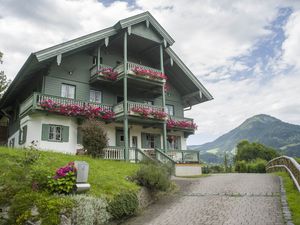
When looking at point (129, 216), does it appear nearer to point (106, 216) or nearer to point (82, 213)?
point (106, 216)

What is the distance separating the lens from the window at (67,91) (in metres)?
23.4

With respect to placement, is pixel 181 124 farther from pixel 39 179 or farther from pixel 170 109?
pixel 39 179

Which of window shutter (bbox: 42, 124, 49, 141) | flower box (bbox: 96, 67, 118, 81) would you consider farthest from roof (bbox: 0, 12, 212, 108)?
window shutter (bbox: 42, 124, 49, 141)

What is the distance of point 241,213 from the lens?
9711 millimetres

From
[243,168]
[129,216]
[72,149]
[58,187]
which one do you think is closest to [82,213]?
[58,187]

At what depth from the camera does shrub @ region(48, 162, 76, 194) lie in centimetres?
896

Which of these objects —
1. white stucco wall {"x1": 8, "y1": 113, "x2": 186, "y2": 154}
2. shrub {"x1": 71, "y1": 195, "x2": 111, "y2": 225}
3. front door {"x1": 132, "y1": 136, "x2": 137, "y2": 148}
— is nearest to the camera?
shrub {"x1": 71, "y1": 195, "x2": 111, "y2": 225}

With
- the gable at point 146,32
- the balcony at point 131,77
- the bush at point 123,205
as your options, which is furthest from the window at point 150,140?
the bush at point 123,205

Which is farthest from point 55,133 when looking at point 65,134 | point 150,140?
point 150,140

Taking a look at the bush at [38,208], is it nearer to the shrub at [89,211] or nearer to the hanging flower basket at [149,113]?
the shrub at [89,211]

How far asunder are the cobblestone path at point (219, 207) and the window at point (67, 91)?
13.3 m

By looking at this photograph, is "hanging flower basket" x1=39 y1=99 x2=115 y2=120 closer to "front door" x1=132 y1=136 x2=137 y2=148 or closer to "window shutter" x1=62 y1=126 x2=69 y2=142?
"window shutter" x1=62 y1=126 x2=69 y2=142

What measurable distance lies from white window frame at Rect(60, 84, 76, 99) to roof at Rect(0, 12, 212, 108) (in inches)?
97.3

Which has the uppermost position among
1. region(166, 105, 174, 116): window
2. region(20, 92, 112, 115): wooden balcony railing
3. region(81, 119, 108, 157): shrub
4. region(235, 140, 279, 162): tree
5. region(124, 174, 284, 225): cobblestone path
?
region(166, 105, 174, 116): window
